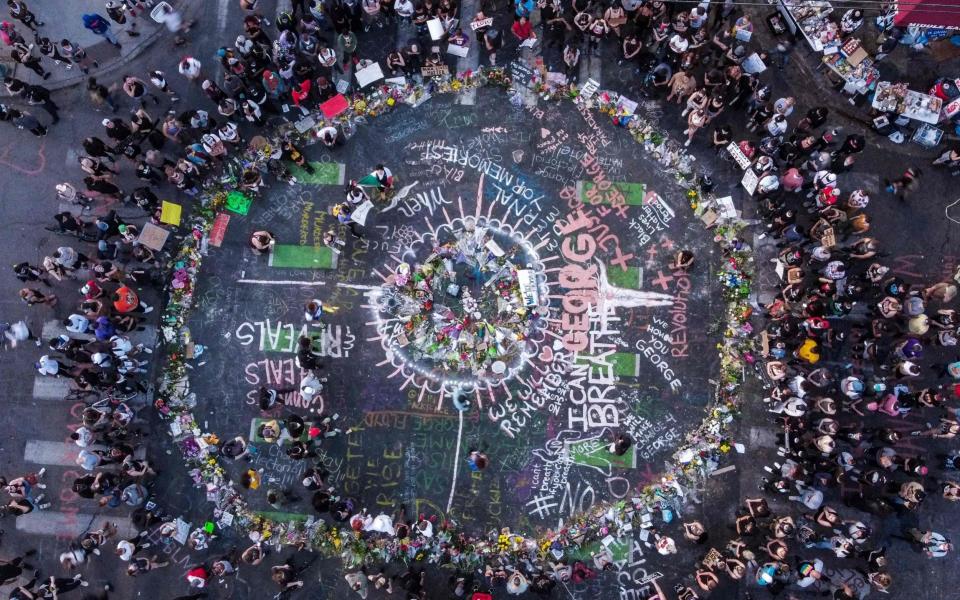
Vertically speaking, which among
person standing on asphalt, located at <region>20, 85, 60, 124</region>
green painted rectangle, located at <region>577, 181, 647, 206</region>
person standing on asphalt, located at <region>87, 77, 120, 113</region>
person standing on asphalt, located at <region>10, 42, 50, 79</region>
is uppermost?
person standing on asphalt, located at <region>10, 42, 50, 79</region>

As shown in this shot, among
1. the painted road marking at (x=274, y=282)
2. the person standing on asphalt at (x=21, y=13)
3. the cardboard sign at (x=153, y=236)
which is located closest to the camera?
the cardboard sign at (x=153, y=236)

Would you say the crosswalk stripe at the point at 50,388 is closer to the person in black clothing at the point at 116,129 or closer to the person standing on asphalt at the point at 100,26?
the person in black clothing at the point at 116,129

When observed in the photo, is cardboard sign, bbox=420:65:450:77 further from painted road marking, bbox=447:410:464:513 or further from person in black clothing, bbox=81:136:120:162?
painted road marking, bbox=447:410:464:513

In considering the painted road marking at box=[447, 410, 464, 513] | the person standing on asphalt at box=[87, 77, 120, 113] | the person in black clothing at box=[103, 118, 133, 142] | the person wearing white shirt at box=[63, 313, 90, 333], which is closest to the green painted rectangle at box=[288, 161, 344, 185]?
the person in black clothing at box=[103, 118, 133, 142]

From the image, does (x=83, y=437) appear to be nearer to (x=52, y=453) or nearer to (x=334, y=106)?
(x=52, y=453)

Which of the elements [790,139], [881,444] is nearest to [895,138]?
[790,139]

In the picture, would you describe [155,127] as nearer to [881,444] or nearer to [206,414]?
[206,414]

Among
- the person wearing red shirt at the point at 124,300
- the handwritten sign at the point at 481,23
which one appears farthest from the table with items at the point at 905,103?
the person wearing red shirt at the point at 124,300
